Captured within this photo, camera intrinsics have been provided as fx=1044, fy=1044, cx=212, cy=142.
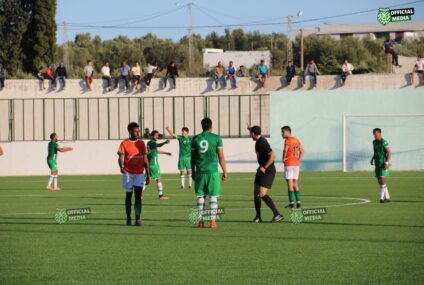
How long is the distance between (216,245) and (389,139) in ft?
116

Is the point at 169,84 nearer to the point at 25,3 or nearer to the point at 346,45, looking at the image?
the point at 25,3

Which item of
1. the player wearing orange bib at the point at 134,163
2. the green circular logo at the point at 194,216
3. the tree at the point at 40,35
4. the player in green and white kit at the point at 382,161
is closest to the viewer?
the player wearing orange bib at the point at 134,163

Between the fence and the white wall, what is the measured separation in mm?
2776

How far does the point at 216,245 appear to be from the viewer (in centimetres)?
1677

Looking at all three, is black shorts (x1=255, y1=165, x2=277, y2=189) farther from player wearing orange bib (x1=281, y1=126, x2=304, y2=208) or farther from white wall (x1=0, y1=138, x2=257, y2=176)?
white wall (x1=0, y1=138, x2=257, y2=176)

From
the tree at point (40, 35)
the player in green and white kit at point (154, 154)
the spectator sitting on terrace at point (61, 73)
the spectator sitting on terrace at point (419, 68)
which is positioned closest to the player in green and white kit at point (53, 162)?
the player in green and white kit at point (154, 154)

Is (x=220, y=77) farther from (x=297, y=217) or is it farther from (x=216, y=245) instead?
(x=216, y=245)

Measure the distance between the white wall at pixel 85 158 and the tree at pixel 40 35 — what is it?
69.5 feet

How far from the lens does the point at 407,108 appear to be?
5191 centimetres

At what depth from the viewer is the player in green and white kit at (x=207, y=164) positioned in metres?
20.0

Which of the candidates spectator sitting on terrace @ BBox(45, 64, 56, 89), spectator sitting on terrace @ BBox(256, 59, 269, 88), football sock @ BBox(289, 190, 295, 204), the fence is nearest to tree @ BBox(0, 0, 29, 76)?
spectator sitting on terrace @ BBox(45, 64, 56, 89)

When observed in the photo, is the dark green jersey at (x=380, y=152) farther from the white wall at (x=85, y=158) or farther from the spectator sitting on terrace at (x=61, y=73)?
the spectator sitting on terrace at (x=61, y=73)

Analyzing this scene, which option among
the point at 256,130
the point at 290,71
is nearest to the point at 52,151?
the point at 256,130

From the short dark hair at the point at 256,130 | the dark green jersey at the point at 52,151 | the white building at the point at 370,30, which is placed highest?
the white building at the point at 370,30
